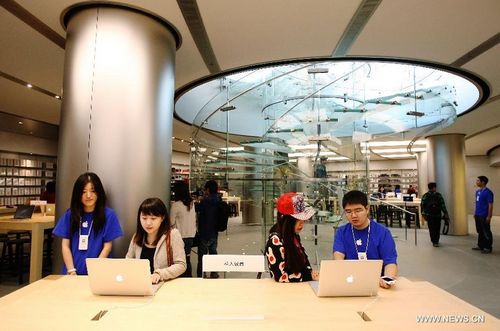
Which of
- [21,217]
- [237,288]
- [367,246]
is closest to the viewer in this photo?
[237,288]

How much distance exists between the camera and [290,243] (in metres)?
1.87

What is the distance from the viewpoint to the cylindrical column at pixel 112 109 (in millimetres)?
2598

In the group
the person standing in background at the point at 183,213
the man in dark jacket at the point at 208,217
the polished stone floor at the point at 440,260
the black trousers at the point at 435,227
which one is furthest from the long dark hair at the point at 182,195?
the black trousers at the point at 435,227

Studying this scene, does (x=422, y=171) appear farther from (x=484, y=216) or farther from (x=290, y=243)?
(x=290, y=243)

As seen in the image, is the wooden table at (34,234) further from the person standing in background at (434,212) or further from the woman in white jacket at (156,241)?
the person standing in background at (434,212)

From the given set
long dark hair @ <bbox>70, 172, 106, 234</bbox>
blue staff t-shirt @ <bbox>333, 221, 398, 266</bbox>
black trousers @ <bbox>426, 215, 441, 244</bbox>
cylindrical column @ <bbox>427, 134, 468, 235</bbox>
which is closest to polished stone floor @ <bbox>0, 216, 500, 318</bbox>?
black trousers @ <bbox>426, 215, 441, 244</bbox>

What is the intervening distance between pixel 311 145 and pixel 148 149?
4.69 metres

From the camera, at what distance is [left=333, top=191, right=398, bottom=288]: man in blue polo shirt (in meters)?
1.97

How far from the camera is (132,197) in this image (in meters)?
2.66

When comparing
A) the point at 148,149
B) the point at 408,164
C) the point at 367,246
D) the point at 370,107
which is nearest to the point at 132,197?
the point at 148,149

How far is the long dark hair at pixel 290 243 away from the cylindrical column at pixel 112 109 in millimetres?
1392

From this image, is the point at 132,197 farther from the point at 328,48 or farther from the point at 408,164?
the point at 408,164

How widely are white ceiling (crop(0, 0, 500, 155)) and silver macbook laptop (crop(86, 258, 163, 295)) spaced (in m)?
2.11

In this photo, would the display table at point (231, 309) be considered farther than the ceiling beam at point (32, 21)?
No
